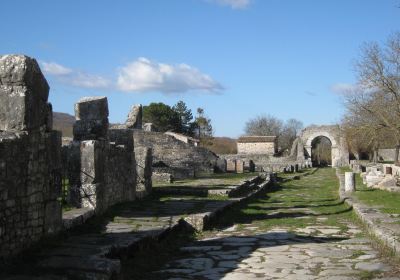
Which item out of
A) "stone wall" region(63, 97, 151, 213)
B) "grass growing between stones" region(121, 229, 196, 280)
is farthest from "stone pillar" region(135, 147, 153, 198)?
"grass growing between stones" region(121, 229, 196, 280)

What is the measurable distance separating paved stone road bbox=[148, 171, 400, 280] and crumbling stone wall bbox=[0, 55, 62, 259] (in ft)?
5.12

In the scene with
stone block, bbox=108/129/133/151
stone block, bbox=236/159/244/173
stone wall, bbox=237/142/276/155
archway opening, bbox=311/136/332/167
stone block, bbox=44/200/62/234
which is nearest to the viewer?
stone block, bbox=44/200/62/234

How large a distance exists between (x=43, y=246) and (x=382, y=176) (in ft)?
50.4

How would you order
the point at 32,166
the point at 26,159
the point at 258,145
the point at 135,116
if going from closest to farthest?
1. the point at 26,159
2. the point at 32,166
3. the point at 135,116
4. the point at 258,145

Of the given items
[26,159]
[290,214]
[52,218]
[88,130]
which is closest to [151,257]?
[52,218]

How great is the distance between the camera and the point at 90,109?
1054 cm

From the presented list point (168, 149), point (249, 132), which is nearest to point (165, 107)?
point (168, 149)

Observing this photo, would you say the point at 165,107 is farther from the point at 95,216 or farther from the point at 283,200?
the point at 95,216

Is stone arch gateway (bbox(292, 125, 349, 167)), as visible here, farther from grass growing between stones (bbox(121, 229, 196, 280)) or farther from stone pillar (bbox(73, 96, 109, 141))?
grass growing between stones (bbox(121, 229, 196, 280))

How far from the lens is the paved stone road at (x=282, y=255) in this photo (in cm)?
582

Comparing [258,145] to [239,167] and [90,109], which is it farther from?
[90,109]

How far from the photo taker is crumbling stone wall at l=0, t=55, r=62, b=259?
5.46m

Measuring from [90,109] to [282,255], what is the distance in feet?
17.6

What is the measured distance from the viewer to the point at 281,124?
88000 millimetres
